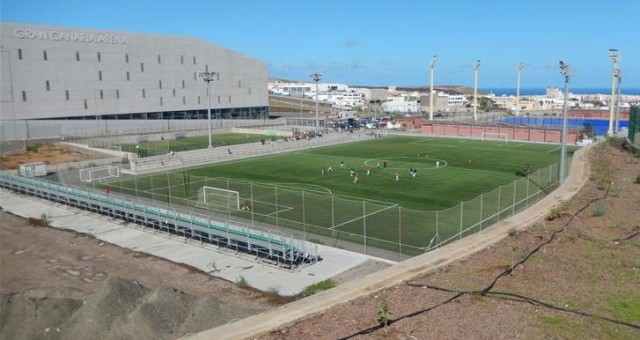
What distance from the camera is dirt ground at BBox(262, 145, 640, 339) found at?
1127cm

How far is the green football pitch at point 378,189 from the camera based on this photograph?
89.0ft

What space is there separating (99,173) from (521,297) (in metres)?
43.9

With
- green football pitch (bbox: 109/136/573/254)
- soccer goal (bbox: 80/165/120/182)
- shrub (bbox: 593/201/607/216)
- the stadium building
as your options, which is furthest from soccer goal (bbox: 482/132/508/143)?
shrub (bbox: 593/201/607/216)

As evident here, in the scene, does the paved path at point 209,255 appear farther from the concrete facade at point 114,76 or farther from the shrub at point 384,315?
the concrete facade at point 114,76

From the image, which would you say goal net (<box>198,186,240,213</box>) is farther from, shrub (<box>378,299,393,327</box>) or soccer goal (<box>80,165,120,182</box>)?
shrub (<box>378,299,393,327</box>)

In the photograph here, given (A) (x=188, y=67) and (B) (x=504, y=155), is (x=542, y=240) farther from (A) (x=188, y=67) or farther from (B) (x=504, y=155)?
(A) (x=188, y=67)

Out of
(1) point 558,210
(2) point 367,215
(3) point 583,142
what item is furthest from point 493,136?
(1) point 558,210

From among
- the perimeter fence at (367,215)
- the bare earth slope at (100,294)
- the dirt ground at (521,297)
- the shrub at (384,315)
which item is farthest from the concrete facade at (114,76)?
the shrub at (384,315)

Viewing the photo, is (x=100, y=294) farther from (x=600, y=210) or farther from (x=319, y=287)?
(x=600, y=210)

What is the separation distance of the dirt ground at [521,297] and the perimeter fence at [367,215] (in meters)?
5.72

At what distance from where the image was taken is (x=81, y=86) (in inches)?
3083

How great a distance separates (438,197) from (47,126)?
57.6 meters

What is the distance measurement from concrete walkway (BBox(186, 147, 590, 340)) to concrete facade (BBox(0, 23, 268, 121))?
6899 centimetres

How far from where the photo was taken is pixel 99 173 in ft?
160
